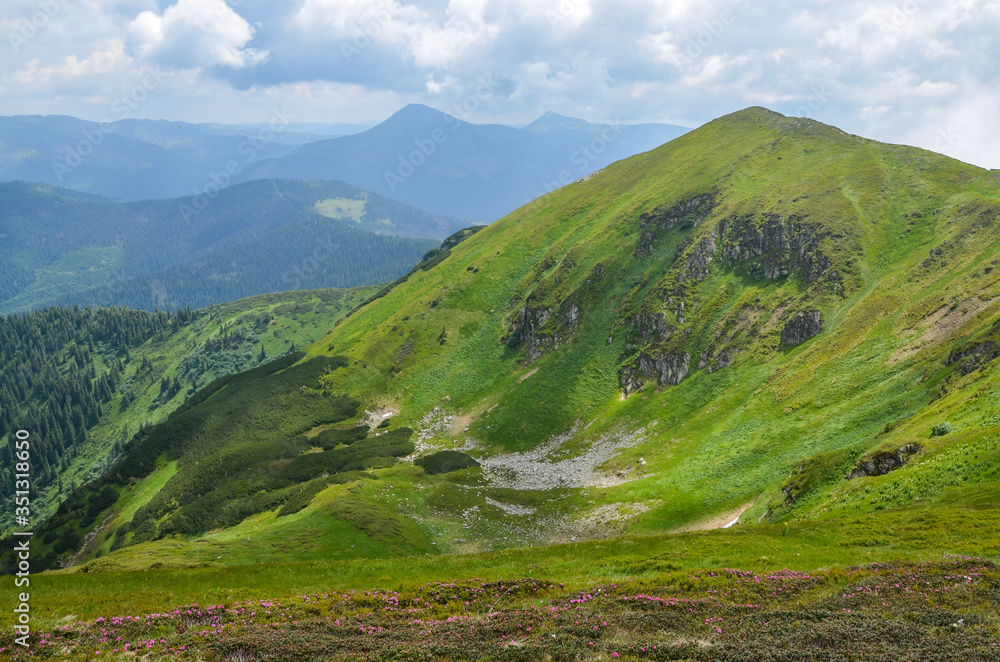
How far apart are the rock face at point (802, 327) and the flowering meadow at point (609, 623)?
72.6 meters

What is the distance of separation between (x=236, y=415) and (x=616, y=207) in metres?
123

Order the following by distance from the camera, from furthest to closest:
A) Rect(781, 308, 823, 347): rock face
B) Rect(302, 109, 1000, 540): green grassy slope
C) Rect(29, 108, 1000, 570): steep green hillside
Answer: Rect(781, 308, 823, 347): rock face → Rect(302, 109, 1000, 540): green grassy slope → Rect(29, 108, 1000, 570): steep green hillside

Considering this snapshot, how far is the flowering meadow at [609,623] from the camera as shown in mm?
19719

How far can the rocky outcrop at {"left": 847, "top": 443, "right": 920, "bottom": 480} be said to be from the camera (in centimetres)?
4422

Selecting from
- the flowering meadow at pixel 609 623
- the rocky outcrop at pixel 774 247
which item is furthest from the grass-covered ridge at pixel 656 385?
the flowering meadow at pixel 609 623

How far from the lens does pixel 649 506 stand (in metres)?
67.6

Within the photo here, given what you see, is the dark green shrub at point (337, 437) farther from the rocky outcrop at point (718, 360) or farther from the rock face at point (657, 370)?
the rocky outcrop at point (718, 360)

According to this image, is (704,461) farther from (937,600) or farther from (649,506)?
(937,600)

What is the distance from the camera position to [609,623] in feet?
73.1

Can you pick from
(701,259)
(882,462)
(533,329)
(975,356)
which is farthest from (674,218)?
(882,462)

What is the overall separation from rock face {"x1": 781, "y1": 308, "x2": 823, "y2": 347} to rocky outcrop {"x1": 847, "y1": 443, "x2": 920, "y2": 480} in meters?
49.3

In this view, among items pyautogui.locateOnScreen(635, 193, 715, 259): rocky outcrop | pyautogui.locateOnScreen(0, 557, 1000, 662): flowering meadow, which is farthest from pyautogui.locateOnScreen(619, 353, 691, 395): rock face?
pyautogui.locateOnScreen(0, 557, 1000, 662): flowering meadow

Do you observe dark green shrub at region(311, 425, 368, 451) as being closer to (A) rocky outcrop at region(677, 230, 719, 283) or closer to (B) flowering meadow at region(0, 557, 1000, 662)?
(A) rocky outcrop at region(677, 230, 719, 283)

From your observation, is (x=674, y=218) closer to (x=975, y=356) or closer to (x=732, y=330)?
(x=732, y=330)
